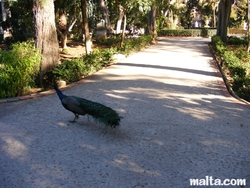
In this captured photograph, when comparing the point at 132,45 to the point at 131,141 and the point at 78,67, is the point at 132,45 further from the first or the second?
the point at 131,141

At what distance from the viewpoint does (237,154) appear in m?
4.86

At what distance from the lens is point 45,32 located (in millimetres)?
10602

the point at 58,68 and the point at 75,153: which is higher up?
the point at 58,68

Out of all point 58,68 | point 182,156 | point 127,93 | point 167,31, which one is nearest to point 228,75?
point 127,93

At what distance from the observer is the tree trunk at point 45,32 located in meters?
10.4

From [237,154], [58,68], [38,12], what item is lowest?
[237,154]

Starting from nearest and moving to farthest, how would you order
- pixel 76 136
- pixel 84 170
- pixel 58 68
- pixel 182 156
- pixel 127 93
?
pixel 84 170, pixel 182 156, pixel 76 136, pixel 127 93, pixel 58 68

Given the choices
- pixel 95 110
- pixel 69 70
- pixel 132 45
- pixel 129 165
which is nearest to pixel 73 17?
pixel 132 45

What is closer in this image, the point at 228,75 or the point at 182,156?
the point at 182,156

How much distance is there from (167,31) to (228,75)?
27924mm

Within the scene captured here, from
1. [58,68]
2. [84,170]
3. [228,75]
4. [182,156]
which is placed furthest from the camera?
[228,75]

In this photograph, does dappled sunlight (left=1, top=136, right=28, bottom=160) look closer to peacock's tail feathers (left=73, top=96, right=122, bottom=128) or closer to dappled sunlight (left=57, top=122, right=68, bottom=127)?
dappled sunlight (left=57, top=122, right=68, bottom=127)

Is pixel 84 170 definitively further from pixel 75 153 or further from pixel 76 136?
pixel 76 136

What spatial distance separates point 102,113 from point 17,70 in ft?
13.2
